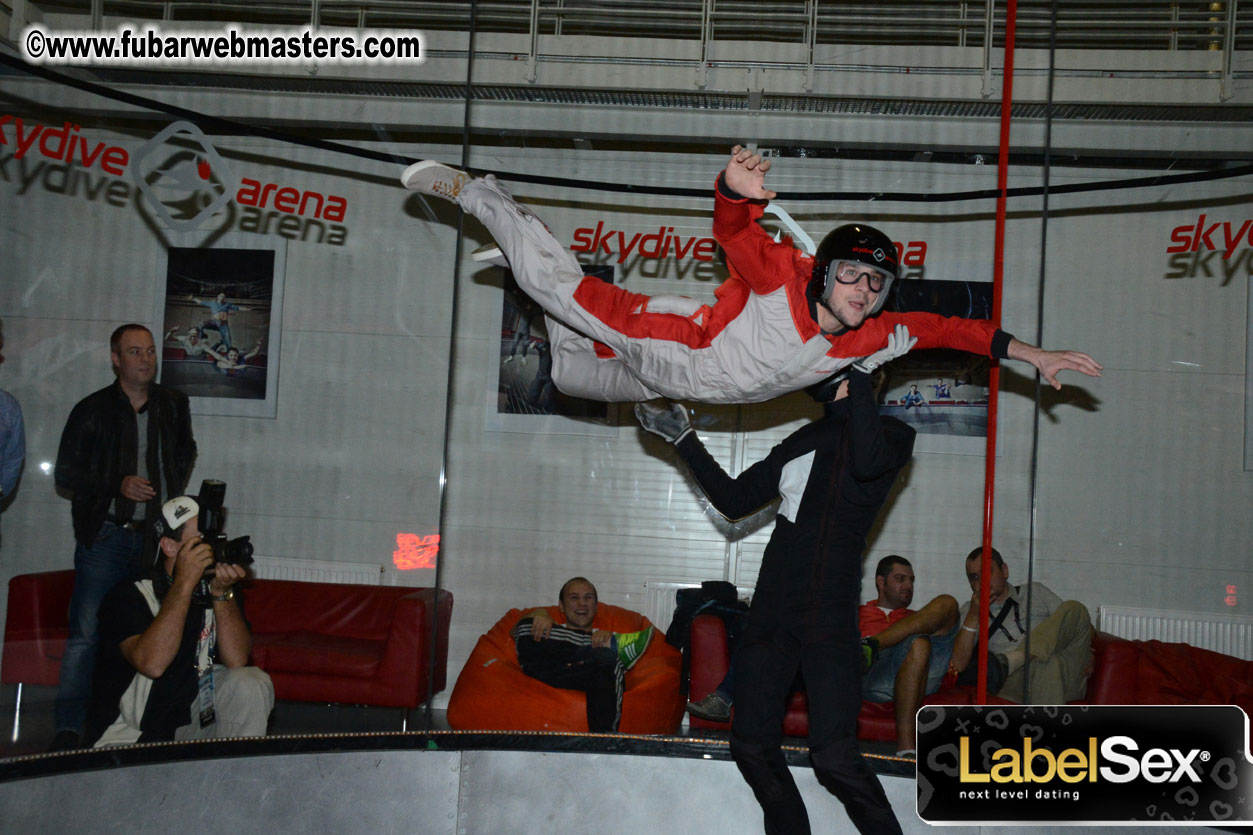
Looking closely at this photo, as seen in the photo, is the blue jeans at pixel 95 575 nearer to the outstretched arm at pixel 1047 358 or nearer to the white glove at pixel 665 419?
the white glove at pixel 665 419

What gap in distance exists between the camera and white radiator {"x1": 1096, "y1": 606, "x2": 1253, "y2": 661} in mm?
3883

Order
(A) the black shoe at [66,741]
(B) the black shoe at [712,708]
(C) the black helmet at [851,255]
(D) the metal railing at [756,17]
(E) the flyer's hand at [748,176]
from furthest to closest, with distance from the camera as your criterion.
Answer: (D) the metal railing at [756,17] < (B) the black shoe at [712,708] < (A) the black shoe at [66,741] < (C) the black helmet at [851,255] < (E) the flyer's hand at [748,176]

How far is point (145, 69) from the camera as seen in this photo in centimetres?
397

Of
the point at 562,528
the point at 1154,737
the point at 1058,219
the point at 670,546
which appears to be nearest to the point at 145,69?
the point at 562,528

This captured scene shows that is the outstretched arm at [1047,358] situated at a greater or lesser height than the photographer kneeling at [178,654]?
greater

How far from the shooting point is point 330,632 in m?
4.39

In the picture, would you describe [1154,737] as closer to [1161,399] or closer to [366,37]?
[1161,399]

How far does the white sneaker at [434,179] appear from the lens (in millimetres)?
2979

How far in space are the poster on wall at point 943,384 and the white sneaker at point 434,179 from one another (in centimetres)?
208

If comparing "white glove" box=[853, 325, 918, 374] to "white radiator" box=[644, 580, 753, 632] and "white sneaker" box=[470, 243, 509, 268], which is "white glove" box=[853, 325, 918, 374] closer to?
"white sneaker" box=[470, 243, 509, 268]

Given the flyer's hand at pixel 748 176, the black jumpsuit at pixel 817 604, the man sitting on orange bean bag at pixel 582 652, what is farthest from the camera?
the man sitting on orange bean bag at pixel 582 652

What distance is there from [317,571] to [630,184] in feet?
7.48

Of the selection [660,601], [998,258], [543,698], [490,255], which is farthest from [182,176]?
[998,258]

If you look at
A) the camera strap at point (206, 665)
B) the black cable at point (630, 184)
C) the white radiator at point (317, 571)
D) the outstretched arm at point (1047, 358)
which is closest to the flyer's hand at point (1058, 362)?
the outstretched arm at point (1047, 358)
